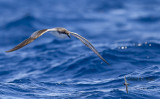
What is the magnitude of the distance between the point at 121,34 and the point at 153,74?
8002mm

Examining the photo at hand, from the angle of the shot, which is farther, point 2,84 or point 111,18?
point 111,18

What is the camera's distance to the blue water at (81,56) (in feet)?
26.1

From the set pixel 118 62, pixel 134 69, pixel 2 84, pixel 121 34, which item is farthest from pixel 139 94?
pixel 121 34

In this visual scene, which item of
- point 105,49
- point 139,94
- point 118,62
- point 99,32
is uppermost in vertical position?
point 99,32

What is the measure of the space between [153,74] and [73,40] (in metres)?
6.17

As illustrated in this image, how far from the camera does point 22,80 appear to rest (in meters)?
8.98

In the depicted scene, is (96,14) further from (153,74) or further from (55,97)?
(55,97)

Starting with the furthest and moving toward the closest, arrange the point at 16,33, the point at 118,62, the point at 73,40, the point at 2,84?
the point at 16,33 → the point at 73,40 → the point at 118,62 → the point at 2,84

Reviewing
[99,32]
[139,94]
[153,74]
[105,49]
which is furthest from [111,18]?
[139,94]

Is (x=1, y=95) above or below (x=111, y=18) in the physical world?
below

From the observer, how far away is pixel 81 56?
37.3 feet

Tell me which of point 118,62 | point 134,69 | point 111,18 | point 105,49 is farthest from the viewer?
point 111,18

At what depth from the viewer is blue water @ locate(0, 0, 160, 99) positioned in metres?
7.96

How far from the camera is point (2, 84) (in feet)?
27.7
